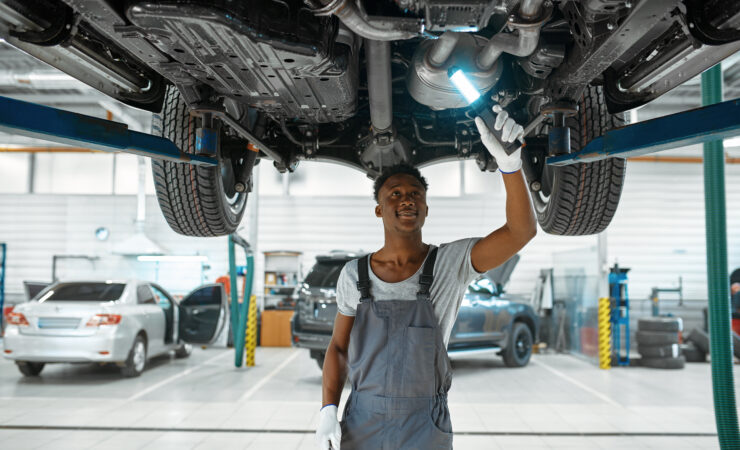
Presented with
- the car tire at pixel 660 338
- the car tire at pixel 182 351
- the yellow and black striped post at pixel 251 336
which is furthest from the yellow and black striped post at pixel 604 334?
the car tire at pixel 182 351

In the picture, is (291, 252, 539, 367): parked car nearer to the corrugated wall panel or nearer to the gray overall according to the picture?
the gray overall

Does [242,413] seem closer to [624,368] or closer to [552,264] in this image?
[624,368]

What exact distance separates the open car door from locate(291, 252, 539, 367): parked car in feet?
3.97

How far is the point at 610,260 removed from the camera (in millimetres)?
12266

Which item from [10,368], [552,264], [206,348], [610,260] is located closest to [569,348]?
[552,264]

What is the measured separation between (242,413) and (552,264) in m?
8.83

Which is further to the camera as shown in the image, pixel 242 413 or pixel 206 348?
pixel 206 348

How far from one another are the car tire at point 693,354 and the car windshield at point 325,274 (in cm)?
616

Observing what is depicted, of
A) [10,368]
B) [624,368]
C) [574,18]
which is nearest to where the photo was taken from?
[574,18]

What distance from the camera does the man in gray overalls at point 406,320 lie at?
158 centimetres

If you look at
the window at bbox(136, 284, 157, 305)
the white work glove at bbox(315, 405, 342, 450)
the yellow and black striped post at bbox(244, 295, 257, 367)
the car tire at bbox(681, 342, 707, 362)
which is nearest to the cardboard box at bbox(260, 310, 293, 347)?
the yellow and black striped post at bbox(244, 295, 257, 367)

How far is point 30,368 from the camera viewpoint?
6.33 metres

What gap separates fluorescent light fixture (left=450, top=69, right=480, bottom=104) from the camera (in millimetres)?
1856

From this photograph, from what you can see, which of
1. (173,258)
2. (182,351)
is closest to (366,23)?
(182,351)
